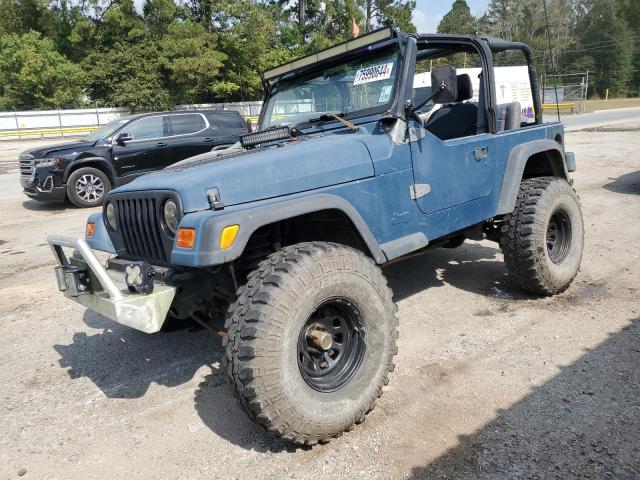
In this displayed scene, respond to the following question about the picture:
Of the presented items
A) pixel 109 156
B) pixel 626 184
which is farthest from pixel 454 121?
pixel 109 156

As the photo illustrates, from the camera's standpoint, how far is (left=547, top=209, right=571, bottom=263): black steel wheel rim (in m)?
4.74

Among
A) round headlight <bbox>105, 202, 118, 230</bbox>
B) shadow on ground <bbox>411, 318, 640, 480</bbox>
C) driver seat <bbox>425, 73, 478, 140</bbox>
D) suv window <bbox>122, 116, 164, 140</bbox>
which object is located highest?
suv window <bbox>122, 116, 164, 140</bbox>

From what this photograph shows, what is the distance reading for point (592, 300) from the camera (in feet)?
14.8

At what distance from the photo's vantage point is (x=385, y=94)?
11.9ft

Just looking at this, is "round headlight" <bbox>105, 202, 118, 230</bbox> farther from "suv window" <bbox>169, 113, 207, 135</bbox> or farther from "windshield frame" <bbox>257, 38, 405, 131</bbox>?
"suv window" <bbox>169, 113, 207, 135</bbox>

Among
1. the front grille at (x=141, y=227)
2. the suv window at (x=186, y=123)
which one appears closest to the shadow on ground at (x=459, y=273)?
the front grille at (x=141, y=227)

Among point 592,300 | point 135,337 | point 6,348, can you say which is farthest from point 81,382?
point 592,300

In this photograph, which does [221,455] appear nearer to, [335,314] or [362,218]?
[335,314]

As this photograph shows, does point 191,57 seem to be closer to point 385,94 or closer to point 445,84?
point 385,94

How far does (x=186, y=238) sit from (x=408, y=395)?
Result: 169cm

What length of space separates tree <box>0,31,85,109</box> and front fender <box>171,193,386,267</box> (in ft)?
141

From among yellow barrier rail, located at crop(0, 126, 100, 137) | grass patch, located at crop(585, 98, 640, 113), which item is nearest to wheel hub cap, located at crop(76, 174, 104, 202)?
yellow barrier rail, located at crop(0, 126, 100, 137)

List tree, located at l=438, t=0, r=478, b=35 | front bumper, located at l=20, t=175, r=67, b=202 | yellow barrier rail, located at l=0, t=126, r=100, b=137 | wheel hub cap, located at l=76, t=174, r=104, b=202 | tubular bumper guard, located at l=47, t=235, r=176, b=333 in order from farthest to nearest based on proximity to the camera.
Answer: tree, located at l=438, t=0, r=478, b=35 → yellow barrier rail, located at l=0, t=126, r=100, b=137 → wheel hub cap, located at l=76, t=174, r=104, b=202 → front bumper, located at l=20, t=175, r=67, b=202 → tubular bumper guard, located at l=47, t=235, r=176, b=333

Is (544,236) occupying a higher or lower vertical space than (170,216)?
lower
